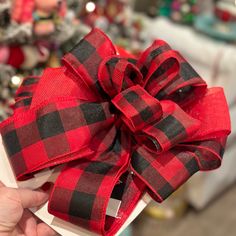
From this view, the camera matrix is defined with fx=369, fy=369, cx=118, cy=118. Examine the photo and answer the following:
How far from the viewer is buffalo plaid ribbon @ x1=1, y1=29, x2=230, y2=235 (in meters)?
0.44

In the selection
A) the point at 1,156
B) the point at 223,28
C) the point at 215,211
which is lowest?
the point at 215,211

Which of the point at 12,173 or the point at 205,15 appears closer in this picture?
the point at 12,173

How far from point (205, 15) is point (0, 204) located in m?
1.04

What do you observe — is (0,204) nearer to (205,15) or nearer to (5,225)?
(5,225)

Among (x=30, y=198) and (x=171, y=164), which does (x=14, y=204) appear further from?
(x=171, y=164)

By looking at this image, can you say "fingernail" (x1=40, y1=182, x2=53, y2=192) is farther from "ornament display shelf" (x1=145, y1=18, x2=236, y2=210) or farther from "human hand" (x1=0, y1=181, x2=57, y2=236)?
"ornament display shelf" (x1=145, y1=18, x2=236, y2=210)

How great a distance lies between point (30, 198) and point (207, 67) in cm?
87

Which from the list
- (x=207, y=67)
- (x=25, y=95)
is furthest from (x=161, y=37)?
(x=25, y=95)

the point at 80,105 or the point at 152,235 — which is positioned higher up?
the point at 80,105

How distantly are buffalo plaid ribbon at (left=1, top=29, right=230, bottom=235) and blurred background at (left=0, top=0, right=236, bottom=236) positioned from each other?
26cm

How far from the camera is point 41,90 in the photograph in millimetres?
467

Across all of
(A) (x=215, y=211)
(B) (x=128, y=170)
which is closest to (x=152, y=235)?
(A) (x=215, y=211)

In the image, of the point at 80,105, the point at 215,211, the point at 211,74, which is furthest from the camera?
the point at 215,211

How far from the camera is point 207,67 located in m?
1.18
